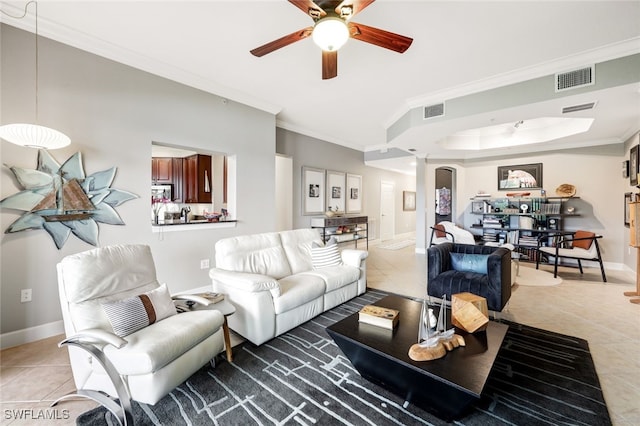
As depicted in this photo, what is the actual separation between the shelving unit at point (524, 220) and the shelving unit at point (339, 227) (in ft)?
9.65

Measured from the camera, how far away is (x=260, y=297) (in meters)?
2.23

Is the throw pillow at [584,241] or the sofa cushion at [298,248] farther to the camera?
the throw pillow at [584,241]

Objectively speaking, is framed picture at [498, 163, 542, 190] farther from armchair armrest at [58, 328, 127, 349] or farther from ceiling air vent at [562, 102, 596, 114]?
armchair armrest at [58, 328, 127, 349]

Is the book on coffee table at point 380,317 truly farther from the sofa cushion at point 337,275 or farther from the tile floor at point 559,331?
the tile floor at point 559,331

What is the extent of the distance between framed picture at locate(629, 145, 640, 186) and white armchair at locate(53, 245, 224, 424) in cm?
616

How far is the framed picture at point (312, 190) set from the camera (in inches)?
219

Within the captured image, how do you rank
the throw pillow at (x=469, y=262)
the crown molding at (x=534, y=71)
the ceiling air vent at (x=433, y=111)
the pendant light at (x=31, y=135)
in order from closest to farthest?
the pendant light at (x=31, y=135) → the crown molding at (x=534, y=71) → the throw pillow at (x=469, y=262) → the ceiling air vent at (x=433, y=111)

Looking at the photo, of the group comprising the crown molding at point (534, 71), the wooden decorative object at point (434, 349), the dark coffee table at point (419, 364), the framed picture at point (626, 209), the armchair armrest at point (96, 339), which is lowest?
the dark coffee table at point (419, 364)

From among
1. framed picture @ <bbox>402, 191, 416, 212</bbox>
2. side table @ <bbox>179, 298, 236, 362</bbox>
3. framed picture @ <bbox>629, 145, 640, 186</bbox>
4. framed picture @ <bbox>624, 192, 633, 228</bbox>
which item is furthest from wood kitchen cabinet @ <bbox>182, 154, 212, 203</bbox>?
framed picture @ <bbox>624, 192, 633, 228</bbox>

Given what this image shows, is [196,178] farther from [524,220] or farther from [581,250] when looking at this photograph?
[581,250]

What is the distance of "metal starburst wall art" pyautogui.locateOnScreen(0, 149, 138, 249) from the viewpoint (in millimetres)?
2314

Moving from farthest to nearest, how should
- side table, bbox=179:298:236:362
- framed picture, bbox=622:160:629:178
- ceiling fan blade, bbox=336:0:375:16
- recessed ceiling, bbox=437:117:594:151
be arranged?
recessed ceiling, bbox=437:117:594:151 → framed picture, bbox=622:160:629:178 → side table, bbox=179:298:236:362 → ceiling fan blade, bbox=336:0:375:16

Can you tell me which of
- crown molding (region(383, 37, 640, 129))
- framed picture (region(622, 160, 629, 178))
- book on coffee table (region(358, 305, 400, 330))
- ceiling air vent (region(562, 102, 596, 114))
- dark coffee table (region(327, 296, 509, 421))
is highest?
crown molding (region(383, 37, 640, 129))

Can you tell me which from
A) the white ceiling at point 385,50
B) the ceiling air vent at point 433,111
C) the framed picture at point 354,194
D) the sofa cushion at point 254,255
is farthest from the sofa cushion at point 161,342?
the framed picture at point 354,194
